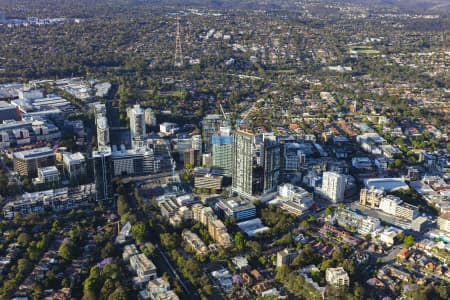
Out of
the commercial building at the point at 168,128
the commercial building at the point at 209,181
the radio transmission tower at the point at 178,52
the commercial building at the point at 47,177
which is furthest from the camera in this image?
the radio transmission tower at the point at 178,52

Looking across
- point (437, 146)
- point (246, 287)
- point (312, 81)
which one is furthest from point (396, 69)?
point (246, 287)

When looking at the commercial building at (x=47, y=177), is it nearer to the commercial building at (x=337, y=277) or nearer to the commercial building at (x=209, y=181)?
the commercial building at (x=209, y=181)

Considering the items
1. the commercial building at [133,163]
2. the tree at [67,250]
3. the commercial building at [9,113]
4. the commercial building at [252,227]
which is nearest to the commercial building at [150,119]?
the commercial building at [133,163]

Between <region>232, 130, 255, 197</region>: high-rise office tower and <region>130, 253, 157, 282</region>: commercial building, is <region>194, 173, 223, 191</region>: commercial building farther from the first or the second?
<region>130, 253, 157, 282</region>: commercial building

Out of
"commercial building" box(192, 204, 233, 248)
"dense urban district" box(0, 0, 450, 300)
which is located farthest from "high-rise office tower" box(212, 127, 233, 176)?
"commercial building" box(192, 204, 233, 248)

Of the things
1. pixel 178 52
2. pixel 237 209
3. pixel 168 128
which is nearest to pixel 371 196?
pixel 237 209
